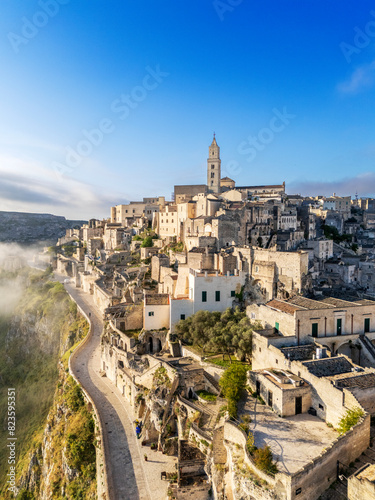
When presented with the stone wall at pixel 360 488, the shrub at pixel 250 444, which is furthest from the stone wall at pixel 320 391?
the shrub at pixel 250 444

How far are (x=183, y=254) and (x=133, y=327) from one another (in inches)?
336

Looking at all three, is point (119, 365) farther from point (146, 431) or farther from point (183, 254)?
point (183, 254)

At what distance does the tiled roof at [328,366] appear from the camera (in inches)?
615

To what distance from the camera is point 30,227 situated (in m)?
125

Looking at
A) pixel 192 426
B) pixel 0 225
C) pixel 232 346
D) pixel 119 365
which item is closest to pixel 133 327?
pixel 119 365

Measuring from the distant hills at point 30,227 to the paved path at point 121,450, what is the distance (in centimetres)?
8917

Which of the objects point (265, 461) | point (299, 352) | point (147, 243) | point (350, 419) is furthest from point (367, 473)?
point (147, 243)

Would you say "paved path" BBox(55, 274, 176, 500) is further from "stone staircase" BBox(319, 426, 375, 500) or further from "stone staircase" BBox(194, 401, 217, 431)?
"stone staircase" BBox(319, 426, 375, 500)

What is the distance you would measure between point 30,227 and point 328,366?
127565 mm

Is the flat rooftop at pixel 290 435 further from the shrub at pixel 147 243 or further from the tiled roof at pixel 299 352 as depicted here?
the shrub at pixel 147 243

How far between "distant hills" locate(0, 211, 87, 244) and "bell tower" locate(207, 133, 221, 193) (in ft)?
225

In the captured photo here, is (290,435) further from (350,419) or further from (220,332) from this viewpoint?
(220,332)

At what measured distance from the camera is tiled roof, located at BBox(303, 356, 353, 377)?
1562 cm

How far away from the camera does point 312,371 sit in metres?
15.5
